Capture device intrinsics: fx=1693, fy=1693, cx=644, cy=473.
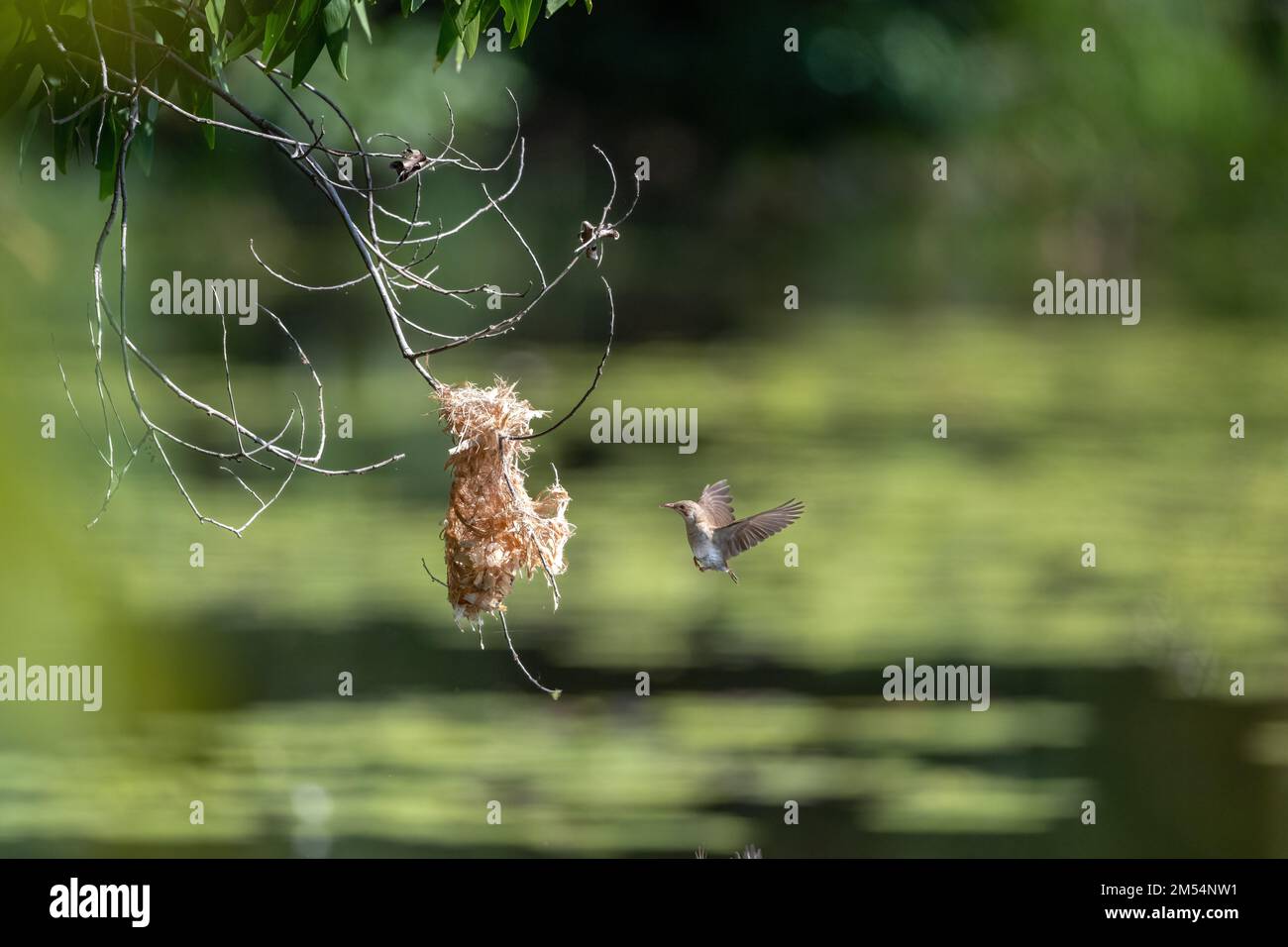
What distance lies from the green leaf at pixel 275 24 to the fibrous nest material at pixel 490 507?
0.87 meters

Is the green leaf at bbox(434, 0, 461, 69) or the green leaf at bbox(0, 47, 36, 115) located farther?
the green leaf at bbox(0, 47, 36, 115)

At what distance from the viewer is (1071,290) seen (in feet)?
68.0

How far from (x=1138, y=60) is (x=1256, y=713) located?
18.7m

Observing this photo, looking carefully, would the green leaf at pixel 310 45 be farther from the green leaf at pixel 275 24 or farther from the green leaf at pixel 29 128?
the green leaf at pixel 29 128

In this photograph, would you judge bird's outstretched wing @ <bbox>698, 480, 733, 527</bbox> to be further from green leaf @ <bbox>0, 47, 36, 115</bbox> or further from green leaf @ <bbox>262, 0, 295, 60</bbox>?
green leaf @ <bbox>0, 47, 36, 115</bbox>

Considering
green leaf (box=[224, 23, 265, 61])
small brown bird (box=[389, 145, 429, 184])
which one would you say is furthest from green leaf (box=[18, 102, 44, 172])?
small brown bird (box=[389, 145, 429, 184])

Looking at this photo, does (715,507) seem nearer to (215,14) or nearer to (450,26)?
(450,26)

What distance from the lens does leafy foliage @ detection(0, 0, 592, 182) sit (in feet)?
12.7

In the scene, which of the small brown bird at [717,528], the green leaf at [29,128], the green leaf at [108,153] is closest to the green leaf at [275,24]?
the green leaf at [108,153]

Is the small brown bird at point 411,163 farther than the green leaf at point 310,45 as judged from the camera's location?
No

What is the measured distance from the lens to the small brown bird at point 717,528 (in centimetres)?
438

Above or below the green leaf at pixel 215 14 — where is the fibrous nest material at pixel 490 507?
below

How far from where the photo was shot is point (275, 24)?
3828 millimetres
